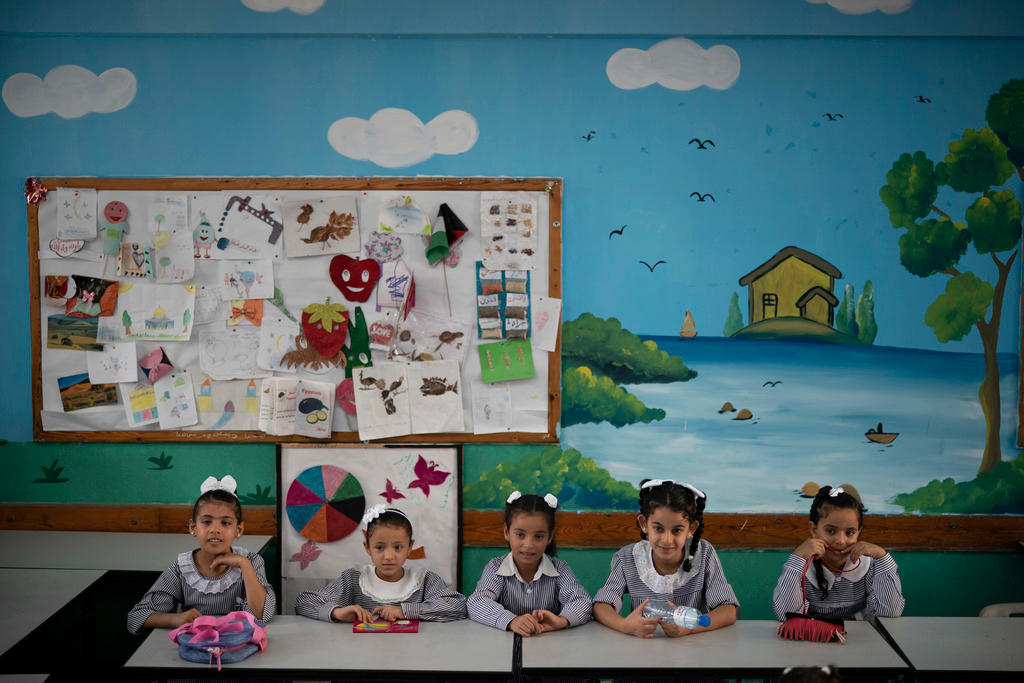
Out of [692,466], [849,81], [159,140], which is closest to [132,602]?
[159,140]

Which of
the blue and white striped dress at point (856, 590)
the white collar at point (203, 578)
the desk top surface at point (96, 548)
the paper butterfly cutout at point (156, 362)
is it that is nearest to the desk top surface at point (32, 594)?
the desk top surface at point (96, 548)

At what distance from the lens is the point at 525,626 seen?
2355 mm

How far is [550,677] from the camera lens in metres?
2.12

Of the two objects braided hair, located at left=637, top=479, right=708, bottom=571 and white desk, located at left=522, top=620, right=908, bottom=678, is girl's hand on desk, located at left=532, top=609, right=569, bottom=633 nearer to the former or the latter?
white desk, located at left=522, top=620, right=908, bottom=678

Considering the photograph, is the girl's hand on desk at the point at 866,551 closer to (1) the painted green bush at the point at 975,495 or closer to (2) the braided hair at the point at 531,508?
(1) the painted green bush at the point at 975,495

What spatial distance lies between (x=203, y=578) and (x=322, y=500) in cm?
68

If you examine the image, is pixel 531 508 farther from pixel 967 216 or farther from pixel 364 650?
pixel 967 216

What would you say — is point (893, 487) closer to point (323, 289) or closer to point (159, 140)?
point (323, 289)

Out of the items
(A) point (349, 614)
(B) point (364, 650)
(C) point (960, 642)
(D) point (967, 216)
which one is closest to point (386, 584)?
(A) point (349, 614)

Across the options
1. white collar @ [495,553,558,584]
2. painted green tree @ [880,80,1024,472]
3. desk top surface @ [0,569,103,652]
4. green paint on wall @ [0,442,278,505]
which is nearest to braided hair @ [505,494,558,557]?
white collar @ [495,553,558,584]

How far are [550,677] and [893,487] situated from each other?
1.91m

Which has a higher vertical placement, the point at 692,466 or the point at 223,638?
the point at 692,466

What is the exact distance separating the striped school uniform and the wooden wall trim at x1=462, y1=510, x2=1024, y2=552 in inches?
22.4

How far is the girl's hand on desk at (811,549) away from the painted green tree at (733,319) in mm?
974
